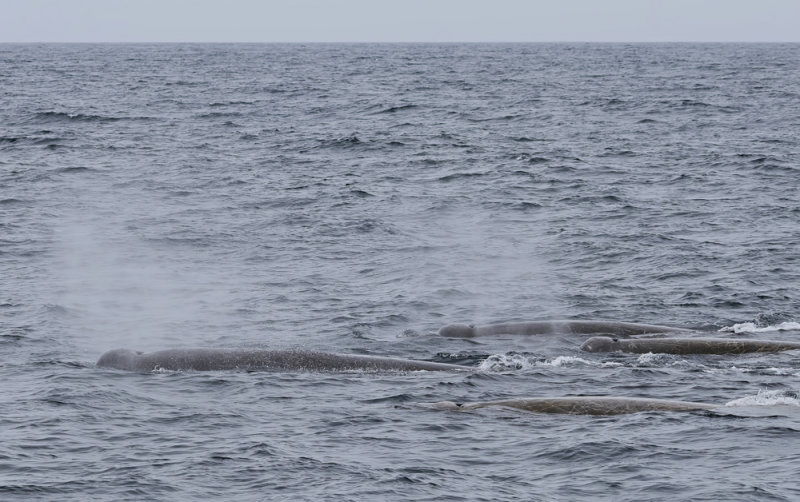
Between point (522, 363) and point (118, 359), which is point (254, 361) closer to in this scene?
point (118, 359)

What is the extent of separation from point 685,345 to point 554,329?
3886 mm

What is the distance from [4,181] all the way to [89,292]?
22262mm

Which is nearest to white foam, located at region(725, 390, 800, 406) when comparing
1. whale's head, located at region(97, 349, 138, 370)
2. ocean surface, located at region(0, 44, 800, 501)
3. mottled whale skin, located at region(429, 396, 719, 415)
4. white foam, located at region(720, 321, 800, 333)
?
ocean surface, located at region(0, 44, 800, 501)

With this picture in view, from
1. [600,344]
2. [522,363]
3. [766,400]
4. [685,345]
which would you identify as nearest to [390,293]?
[600,344]

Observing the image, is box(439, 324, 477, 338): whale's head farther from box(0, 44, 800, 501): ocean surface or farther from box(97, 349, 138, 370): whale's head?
box(97, 349, 138, 370): whale's head

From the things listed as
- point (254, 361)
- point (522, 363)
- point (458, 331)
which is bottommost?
point (522, 363)

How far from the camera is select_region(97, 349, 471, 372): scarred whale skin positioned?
29.2 m

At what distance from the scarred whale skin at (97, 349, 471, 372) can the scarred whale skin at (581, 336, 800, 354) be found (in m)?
3.74

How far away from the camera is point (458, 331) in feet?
109

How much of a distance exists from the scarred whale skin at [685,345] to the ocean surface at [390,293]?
760mm

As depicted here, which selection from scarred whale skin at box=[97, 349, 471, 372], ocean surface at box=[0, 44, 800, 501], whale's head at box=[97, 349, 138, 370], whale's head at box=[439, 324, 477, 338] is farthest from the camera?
whale's head at box=[439, 324, 477, 338]

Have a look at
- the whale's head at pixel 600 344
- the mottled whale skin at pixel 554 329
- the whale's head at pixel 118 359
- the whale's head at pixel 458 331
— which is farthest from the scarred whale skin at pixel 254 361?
the mottled whale skin at pixel 554 329

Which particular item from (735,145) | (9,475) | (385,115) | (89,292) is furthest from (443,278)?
(385,115)

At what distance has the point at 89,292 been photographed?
3888 centimetres
